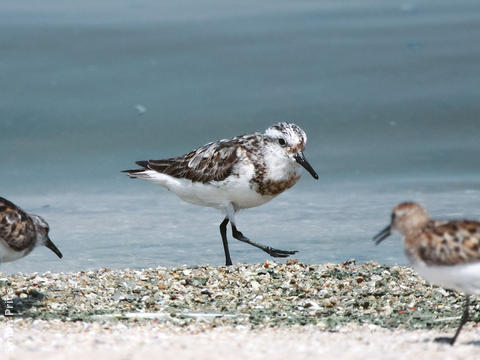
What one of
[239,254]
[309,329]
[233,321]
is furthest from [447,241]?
[239,254]

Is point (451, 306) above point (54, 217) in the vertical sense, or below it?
below

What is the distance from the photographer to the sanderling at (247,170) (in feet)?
33.0

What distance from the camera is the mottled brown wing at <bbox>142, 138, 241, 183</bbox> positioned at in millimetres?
10180

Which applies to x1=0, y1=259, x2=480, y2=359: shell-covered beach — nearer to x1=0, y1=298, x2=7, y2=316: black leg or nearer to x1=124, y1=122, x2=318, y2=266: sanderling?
x1=0, y1=298, x2=7, y2=316: black leg

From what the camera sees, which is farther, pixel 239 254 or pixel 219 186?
pixel 239 254

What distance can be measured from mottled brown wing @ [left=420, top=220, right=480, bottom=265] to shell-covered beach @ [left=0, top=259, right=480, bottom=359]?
24.1 inches

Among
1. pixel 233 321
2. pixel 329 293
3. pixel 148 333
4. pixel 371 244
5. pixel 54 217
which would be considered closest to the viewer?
pixel 148 333

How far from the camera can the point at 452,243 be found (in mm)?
6328

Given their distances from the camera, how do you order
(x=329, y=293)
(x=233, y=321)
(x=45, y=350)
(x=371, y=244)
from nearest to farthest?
(x=45, y=350)
(x=233, y=321)
(x=329, y=293)
(x=371, y=244)

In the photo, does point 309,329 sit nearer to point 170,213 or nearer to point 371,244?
point 371,244

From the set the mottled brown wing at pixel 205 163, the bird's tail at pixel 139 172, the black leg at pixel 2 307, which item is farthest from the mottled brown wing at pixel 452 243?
the bird's tail at pixel 139 172

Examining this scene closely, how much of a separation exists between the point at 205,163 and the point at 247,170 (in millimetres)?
566

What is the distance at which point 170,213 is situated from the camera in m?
12.3

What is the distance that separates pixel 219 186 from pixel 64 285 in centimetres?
203
